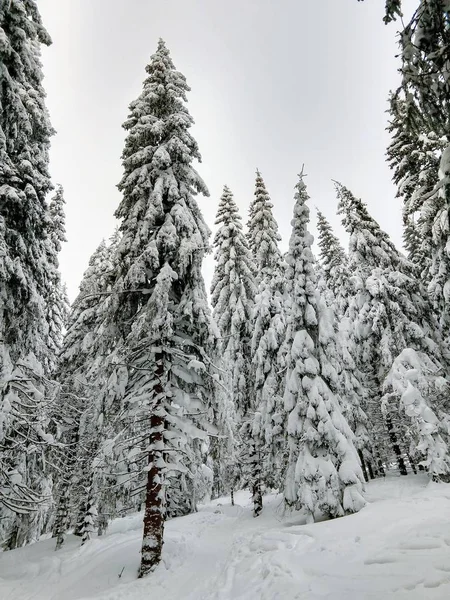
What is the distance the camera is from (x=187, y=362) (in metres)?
10.5

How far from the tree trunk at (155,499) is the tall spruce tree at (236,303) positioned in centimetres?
969

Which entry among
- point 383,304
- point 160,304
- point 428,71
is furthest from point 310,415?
point 428,71

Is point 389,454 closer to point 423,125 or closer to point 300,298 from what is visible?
point 300,298

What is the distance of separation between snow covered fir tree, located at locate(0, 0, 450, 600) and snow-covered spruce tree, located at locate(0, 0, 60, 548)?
63mm

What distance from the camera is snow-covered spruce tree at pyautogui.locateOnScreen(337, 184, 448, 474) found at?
16.8 meters

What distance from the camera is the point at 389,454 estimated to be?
30172 millimetres

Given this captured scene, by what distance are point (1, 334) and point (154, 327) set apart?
4345 millimetres

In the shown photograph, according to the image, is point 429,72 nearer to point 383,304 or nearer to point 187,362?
point 187,362

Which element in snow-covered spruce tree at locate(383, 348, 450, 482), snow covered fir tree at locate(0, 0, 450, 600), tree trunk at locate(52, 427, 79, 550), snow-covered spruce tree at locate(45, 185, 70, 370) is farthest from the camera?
snow-covered spruce tree at locate(45, 185, 70, 370)

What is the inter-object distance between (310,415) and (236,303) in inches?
382

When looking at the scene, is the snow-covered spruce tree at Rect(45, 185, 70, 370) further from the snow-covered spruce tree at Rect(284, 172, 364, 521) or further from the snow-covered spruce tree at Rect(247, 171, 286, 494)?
the snow-covered spruce tree at Rect(284, 172, 364, 521)

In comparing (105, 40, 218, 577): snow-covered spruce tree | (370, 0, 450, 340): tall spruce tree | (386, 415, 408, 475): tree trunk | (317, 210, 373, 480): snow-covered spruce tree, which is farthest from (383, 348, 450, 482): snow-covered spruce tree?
Answer: (370, 0, 450, 340): tall spruce tree

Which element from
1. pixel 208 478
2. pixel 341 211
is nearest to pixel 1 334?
pixel 208 478

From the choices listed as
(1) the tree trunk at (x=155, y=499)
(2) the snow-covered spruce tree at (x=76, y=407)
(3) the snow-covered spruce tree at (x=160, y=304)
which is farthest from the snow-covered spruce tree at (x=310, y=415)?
(2) the snow-covered spruce tree at (x=76, y=407)
